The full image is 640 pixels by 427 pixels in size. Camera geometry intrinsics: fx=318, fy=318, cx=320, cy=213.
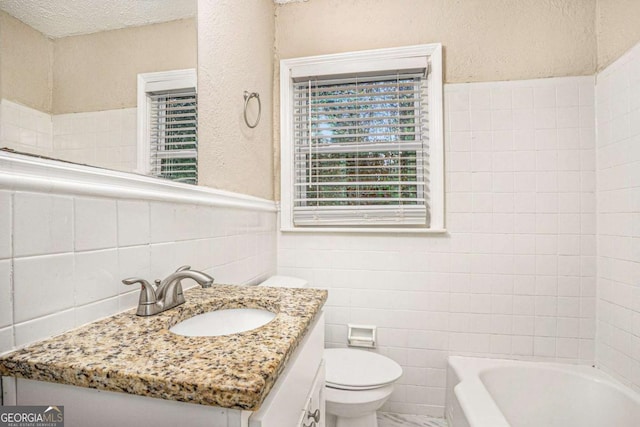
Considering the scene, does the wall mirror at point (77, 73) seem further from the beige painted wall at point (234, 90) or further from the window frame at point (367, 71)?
the window frame at point (367, 71)

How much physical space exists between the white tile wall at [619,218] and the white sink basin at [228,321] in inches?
66.4

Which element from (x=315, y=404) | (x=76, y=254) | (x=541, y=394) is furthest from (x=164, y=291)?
(x=541, y=394)

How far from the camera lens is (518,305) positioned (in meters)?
1.79

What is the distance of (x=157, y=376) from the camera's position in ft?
1.65

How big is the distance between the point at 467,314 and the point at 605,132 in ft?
3.94

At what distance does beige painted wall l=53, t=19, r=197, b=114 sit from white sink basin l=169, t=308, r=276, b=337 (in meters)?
0.63

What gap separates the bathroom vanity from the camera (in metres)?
0.49

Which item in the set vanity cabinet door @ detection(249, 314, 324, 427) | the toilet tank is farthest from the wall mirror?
the toilet tank

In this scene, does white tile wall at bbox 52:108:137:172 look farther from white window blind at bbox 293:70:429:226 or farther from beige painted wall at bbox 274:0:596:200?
beige painted wall at bbox 274:0:596:200

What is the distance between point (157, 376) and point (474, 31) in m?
2.20

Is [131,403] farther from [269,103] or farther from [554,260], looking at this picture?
[554,260]

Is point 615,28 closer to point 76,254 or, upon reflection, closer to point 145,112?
point 145,112

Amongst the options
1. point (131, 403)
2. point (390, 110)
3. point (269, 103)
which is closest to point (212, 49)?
point (269, 103)

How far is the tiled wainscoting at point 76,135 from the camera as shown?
2.07 ft
